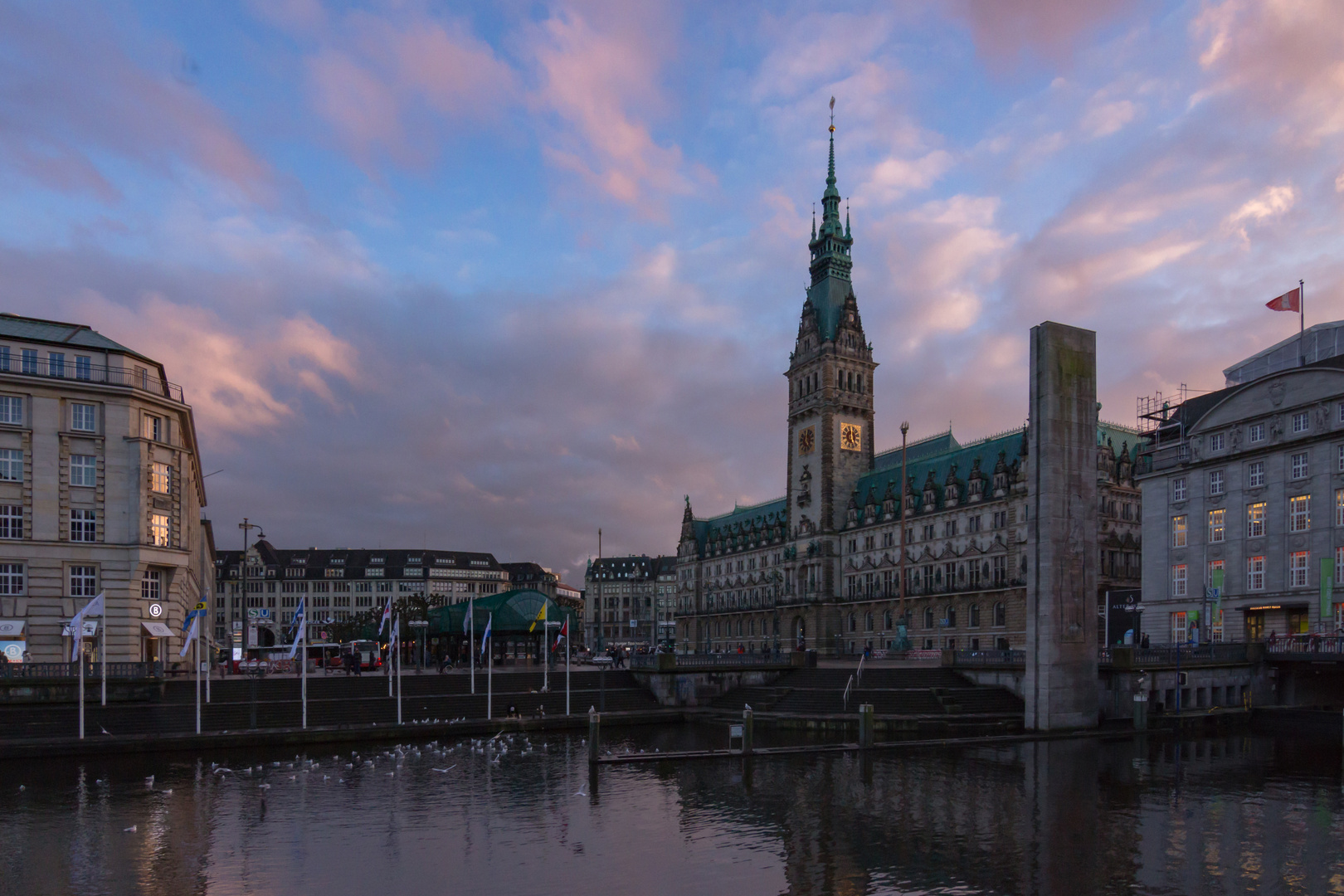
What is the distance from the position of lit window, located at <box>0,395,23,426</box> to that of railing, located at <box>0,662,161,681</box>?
1500cm

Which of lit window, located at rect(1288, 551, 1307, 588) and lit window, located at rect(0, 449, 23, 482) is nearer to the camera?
lit window, located at rect(0, 449, 23, 482)

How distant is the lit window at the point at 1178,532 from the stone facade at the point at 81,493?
74.9m

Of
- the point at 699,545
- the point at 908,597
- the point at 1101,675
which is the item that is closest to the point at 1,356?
the point at 1101,675

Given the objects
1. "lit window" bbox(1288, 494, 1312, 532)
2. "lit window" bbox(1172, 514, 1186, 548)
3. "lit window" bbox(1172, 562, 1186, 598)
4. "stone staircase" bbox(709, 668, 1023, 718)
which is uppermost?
"lit window" bbox(1288, 494, 1312, 532)

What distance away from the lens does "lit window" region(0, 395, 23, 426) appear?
60.0 metres

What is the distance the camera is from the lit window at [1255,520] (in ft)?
240

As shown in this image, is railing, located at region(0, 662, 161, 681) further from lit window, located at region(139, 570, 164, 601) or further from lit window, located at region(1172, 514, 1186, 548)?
lit window, located at region(1172, 514, 1186, 548)

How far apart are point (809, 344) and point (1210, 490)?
70.7 m

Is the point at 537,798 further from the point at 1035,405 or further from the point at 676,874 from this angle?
the point at 1035,405

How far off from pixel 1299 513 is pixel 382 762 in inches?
2500

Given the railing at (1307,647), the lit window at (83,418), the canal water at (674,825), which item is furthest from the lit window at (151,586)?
the railing at (1307,647)

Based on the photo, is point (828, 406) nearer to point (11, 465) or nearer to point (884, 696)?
point (884, 696)

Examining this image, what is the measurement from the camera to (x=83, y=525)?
6116cm

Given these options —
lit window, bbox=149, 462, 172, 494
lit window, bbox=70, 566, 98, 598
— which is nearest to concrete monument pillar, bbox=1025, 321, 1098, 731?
lit window, bbox=149, 462, 172, 494
